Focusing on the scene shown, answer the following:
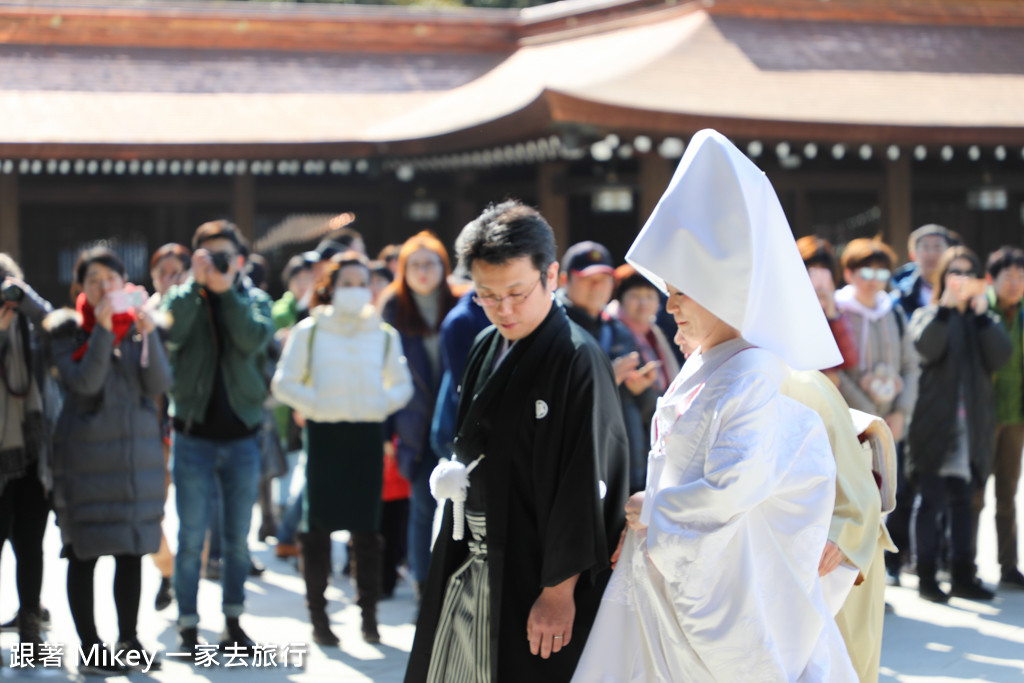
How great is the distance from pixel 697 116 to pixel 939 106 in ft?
9.63

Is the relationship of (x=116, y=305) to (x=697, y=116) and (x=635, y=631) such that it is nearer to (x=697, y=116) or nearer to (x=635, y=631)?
(x=635, y=631)

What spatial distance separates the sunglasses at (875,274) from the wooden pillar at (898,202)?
6160 mm

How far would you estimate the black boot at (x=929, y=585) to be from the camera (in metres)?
5.82

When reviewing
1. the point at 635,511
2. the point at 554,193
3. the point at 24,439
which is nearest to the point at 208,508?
the point at 24,439

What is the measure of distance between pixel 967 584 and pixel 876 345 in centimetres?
132

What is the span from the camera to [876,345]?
5.85m

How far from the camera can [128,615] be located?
15.6ft

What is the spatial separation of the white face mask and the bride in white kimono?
110 inches

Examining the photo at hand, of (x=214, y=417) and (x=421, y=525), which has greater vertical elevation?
(x=214, y=417)

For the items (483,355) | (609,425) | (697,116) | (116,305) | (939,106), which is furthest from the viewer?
(939,106)

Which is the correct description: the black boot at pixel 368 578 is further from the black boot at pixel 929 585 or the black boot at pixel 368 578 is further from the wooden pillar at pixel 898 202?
the wooden pillar at pixel 898 202

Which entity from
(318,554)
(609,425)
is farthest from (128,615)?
(609,425)

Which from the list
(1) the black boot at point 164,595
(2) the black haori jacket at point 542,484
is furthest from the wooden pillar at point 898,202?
(2) the black haori jacket at point 542,484

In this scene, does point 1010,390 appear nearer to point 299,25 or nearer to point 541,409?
point 541,409
